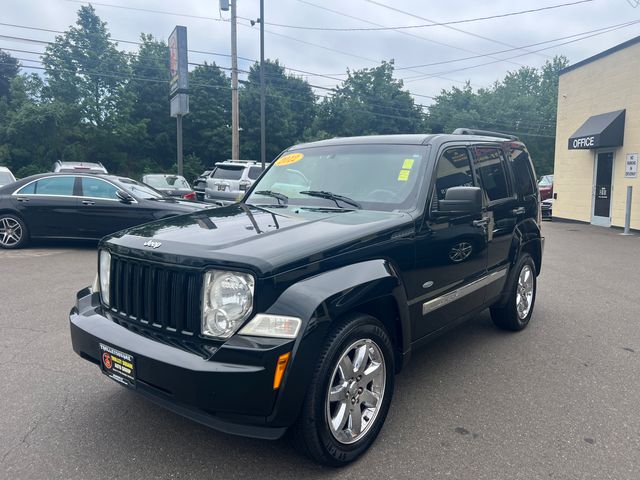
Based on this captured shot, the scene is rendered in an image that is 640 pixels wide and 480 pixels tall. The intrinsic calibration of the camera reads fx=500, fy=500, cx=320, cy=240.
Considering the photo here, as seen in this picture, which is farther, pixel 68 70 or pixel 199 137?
pixel 199 137

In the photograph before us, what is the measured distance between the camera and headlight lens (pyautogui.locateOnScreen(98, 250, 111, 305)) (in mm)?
3180

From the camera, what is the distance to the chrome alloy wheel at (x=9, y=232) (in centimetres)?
959

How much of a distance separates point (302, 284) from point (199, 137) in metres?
40.7

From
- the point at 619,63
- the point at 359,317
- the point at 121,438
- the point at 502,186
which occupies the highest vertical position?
the point at 619,63

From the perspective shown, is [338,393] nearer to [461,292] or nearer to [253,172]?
[461,292]

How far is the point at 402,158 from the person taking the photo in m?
3.84

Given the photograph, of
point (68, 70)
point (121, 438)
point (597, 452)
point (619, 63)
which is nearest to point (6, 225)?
point (121, 438)

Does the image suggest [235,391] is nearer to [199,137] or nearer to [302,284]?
[302,284]

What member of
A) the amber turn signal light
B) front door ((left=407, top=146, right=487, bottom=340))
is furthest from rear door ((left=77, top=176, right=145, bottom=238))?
the amber turn signal light

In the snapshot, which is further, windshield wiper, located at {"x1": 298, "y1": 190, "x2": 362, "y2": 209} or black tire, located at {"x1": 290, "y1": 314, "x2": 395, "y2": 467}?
windshield wiper, located at {"x1": 298, "y1": 190, "x2": 362, "y2": 209}

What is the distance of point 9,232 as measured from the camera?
31.5 feet

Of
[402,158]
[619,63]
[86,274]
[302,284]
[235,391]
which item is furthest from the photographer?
[619,63]

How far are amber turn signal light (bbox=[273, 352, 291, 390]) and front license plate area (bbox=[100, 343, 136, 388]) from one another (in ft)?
2.68

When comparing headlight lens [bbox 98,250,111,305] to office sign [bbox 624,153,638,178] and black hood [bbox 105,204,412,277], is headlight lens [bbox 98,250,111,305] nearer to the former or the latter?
black hood [bbox 105,204,412,277]
